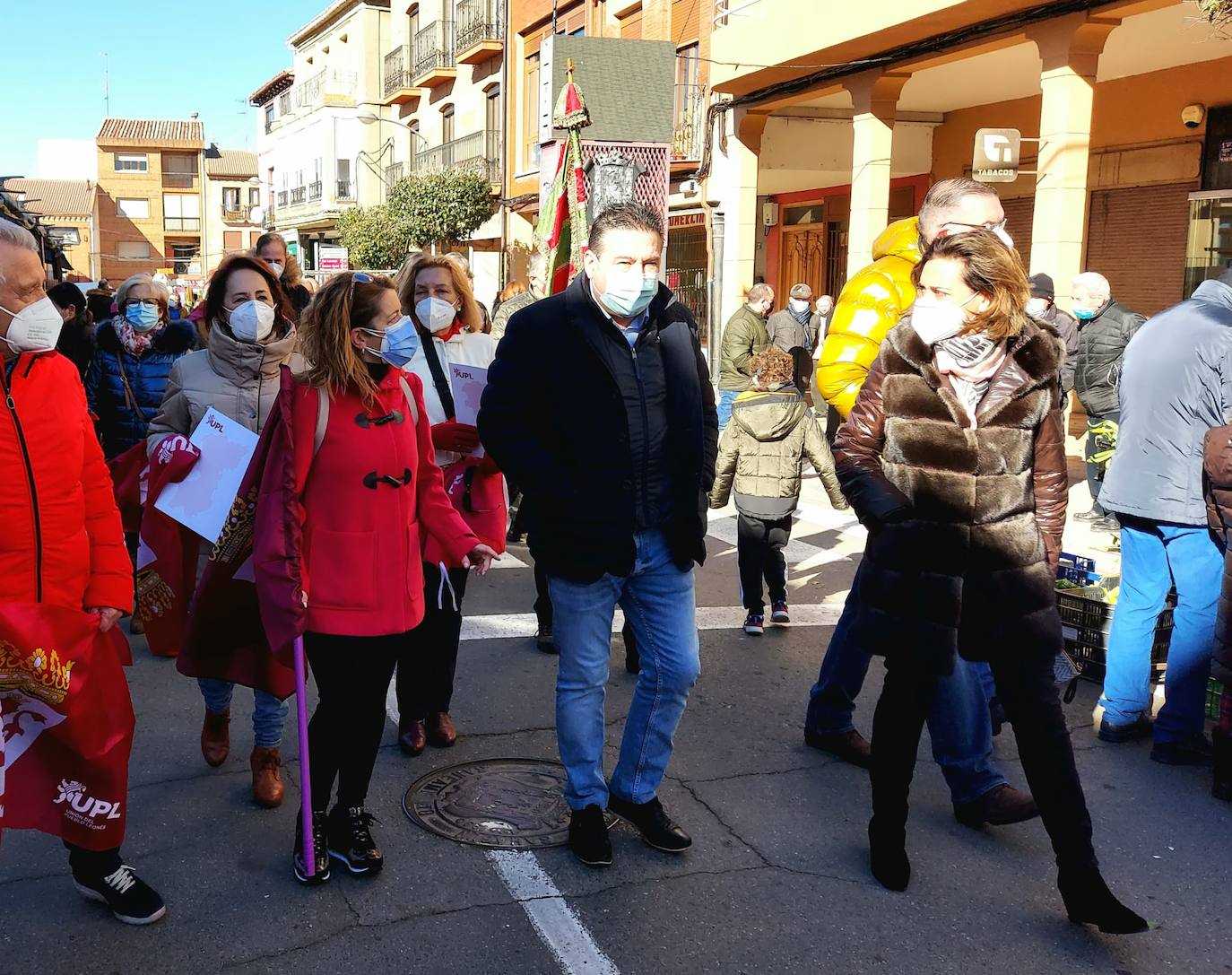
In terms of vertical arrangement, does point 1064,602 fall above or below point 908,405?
below

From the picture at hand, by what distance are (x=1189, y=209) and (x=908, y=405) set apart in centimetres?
1264

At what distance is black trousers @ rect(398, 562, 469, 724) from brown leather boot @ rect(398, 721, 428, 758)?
25 millimetres

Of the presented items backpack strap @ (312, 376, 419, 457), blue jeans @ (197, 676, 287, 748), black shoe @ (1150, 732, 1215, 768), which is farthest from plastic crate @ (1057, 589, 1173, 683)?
backpack strap @ (312, 376, 419, 457)

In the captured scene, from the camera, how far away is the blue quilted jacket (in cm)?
658

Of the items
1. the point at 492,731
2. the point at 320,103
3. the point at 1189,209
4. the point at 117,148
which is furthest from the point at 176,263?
the point at 492,731

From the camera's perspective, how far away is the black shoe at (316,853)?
11.7 ft

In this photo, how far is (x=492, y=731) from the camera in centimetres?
497

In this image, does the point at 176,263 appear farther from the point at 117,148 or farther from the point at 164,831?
the point at 164,831

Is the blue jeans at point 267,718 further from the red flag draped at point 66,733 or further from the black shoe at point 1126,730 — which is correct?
the black shoe at point 1126,730

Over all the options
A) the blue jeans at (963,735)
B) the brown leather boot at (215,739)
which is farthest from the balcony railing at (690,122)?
the blue jeans at (963,735)

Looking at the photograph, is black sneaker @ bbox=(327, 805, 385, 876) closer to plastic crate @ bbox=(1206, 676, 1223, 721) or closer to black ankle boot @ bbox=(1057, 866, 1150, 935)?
black ankle boot @ bbox=(1057, 866, 1150, 935)

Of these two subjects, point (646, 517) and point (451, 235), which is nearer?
point (646, 517)

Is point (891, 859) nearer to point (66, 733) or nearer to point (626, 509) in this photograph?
point (626, 509)

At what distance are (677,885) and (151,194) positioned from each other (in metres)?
88.7
